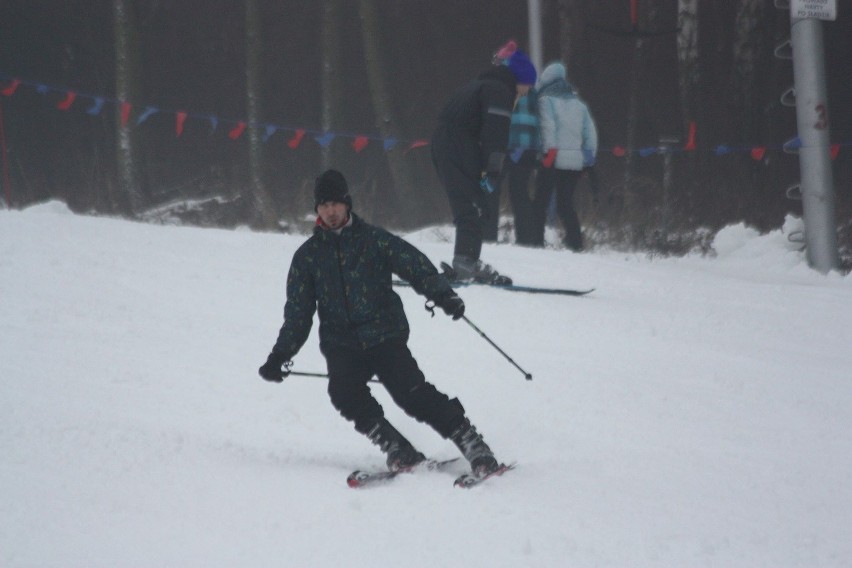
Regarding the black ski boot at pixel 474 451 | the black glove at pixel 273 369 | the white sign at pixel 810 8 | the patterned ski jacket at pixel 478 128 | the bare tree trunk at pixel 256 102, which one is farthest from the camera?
the bare tree trunk at pixel 256 102

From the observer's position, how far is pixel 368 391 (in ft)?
15.3

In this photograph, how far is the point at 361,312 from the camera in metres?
4.48

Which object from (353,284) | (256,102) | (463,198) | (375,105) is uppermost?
(256,102)

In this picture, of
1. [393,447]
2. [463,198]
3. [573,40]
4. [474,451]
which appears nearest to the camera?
[474,451]

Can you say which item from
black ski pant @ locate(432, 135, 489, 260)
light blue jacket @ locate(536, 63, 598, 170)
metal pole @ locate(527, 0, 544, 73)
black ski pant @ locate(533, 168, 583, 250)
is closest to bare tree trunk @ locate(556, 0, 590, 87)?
metal pole @ locate(527, 0, 544, 73)

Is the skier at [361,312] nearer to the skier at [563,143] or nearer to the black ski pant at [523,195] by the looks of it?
the black ski pant at [523,195]

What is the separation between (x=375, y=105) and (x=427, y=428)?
40.0 feet

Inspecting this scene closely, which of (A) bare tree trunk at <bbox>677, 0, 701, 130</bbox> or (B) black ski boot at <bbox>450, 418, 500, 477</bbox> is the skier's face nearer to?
(B) black ski boot at <bbox>450, 418, 500, 477</bbox>

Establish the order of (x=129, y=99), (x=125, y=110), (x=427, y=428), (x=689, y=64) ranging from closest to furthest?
1. (x=427, y=428)
2. (x=125, y=110)
3. (x=689, y=64)
4. (x=129, y=99)


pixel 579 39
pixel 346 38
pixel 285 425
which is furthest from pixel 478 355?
pixel 346 38

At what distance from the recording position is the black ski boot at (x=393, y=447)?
4.52 meters

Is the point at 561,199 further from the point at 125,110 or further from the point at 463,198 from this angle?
the point at 125,110

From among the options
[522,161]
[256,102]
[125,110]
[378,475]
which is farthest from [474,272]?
[256,102]

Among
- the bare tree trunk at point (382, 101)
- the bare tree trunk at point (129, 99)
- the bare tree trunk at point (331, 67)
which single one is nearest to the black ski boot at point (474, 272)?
the bare tree trunk at point (382, 101)
